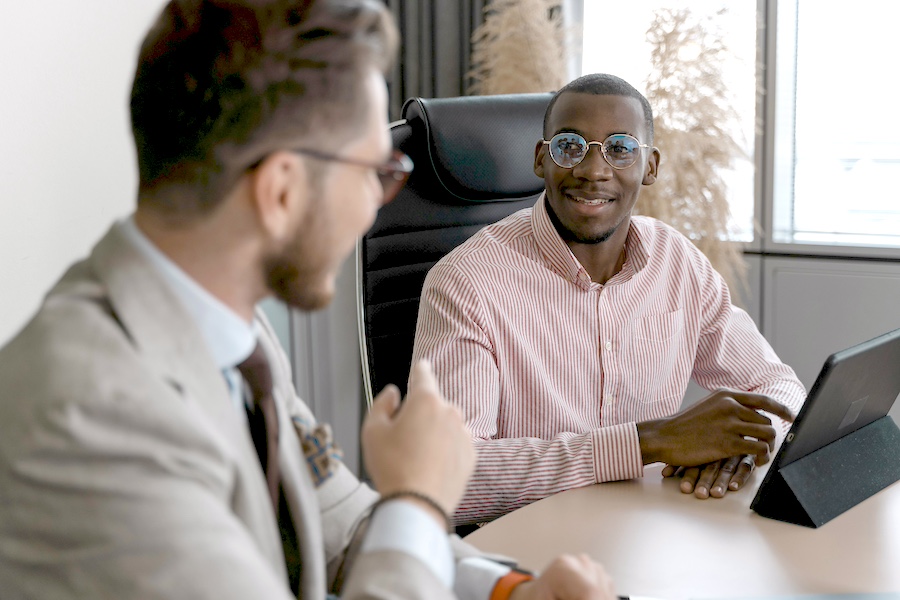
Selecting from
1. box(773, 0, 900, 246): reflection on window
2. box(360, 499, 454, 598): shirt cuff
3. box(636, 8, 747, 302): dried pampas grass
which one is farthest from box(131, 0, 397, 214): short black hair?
box(773, 0, 900, 246): reflection on window

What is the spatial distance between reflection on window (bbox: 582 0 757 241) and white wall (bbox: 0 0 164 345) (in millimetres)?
1648

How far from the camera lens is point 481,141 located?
1.93 metres

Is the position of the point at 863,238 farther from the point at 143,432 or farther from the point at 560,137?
the point at 143,432

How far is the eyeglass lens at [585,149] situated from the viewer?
1804 mm

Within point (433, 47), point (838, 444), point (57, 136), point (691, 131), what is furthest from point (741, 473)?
point (433, 47)

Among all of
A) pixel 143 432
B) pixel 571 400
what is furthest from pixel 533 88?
pixel 143 432

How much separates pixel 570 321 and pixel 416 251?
366mm

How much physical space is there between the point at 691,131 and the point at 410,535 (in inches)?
95.3

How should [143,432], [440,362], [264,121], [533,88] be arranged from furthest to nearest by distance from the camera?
[533,88] < [440,362] < [264,121] < [143,432]

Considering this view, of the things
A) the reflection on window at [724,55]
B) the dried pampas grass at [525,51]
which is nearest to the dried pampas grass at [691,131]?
the reflection on window at [724,55]

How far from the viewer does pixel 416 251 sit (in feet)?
6.35

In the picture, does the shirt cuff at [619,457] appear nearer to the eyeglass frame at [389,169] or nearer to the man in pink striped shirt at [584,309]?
the man in pink striped shirt at [584,309]

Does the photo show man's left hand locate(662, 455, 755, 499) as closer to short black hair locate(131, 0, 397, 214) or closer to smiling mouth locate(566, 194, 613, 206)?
smiling mouth locate(566, 194, 613, 206)

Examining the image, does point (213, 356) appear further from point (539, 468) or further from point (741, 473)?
point (741, 473)
